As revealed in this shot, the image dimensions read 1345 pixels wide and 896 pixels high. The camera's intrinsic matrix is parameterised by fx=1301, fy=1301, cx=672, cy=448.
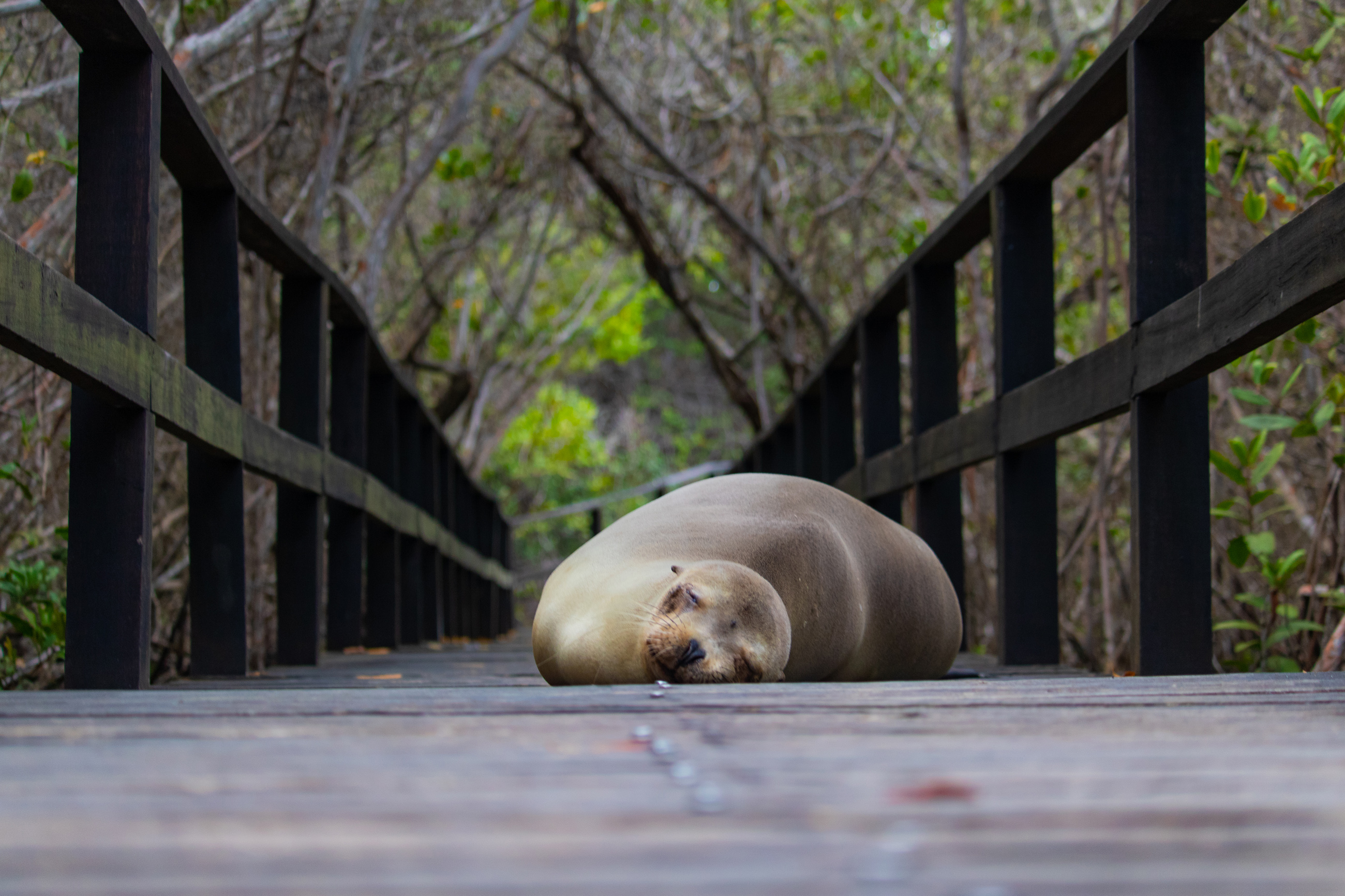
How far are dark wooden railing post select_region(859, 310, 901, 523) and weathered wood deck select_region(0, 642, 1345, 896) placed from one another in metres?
3.62

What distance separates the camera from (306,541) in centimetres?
396

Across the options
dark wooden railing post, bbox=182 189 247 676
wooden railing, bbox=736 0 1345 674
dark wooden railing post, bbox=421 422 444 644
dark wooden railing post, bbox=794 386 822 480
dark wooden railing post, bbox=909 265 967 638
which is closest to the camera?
wooden railing, bbox=736 0 1345 674

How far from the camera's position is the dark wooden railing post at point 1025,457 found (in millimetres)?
3373

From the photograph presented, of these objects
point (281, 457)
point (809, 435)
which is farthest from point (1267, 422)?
point (809, 435)

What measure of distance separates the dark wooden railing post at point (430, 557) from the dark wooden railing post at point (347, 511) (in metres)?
2.23

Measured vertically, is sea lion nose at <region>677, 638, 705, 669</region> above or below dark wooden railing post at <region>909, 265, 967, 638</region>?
below

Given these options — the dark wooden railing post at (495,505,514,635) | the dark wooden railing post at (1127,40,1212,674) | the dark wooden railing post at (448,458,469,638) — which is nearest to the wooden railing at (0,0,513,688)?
the dark wooden railing post at (1127,40,1212,674)

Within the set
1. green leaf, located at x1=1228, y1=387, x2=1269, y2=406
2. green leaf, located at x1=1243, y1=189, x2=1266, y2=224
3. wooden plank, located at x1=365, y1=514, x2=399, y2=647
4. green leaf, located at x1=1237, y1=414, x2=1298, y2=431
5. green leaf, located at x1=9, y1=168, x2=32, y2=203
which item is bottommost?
wooden plank, located at x1=365, y1=514, x2=399, y2=647

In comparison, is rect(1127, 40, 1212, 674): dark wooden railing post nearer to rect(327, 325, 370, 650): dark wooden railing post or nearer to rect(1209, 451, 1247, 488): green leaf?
rect(1209, 451, 1247, 488): green leaf

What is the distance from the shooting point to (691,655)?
231 centimetres

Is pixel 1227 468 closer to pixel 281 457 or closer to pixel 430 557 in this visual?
pixel 281 457

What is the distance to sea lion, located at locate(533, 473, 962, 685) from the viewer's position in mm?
2402

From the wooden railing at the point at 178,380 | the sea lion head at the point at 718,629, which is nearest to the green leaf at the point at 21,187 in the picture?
the wooden railing at the point at 178,380

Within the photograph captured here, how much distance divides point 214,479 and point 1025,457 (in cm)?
207
